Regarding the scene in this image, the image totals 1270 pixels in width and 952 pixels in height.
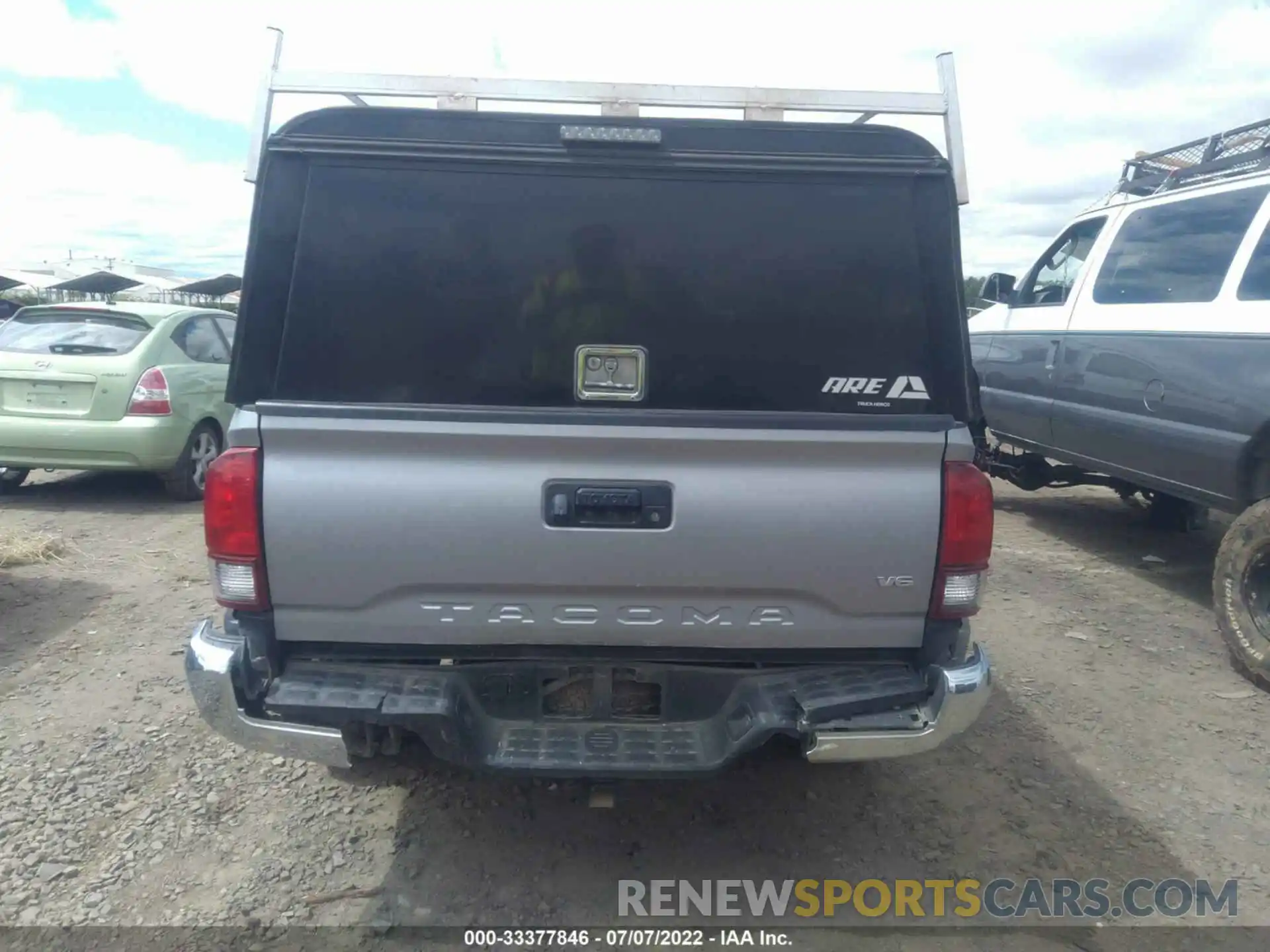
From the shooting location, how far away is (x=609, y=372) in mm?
2605

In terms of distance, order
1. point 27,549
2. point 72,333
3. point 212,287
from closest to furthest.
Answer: point 27,549, point 72,333, point 212,287

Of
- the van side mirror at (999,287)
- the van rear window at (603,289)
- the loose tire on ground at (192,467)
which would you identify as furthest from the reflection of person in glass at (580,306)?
the loose tire on ground at (192,467)

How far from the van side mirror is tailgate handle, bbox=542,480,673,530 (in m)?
5.57

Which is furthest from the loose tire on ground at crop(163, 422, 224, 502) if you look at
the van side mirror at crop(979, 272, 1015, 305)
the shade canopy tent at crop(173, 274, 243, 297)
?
the shade canopy tent at crop(173, 274, 243, 297)

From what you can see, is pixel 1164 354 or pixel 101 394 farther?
pixel 101 394

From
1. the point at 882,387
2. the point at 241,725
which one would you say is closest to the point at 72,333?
the point at 241,725

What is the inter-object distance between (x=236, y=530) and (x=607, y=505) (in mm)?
987

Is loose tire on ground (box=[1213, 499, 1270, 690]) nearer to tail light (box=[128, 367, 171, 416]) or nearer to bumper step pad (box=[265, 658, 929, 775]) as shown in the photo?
bumper step pad (box=[265, 658, 929, 775])

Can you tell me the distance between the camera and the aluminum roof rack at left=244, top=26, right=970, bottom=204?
2.71 m

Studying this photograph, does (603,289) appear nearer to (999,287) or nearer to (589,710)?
(589,710)

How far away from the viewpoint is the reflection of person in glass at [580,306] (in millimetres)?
2592

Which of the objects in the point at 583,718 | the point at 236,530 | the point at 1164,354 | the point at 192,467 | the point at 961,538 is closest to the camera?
the point at 236,530

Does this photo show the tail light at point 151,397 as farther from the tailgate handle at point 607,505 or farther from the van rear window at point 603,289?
the tailgate handle at point 607,505

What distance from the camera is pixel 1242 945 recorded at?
2.73m
